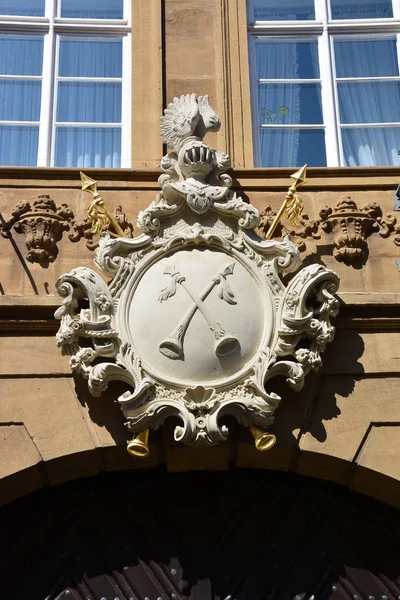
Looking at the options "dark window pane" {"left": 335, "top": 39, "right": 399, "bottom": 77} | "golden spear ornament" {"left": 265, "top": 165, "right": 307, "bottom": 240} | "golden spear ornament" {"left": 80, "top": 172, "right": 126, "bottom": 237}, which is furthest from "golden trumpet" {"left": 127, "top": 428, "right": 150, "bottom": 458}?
"dark window pane" {"left": 335, "top": 39, "right": 399, "bottom": 77}

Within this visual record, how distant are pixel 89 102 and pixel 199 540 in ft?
11.1

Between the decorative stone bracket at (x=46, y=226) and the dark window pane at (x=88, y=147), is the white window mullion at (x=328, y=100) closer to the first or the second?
the dark window pane at (x=88, y=147)

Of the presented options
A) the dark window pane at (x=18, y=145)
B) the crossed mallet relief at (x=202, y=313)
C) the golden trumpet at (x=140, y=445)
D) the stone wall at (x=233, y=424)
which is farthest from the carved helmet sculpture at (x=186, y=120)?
the golden trumpet at (x=140, y=445)

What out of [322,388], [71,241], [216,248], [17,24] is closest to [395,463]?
[322,388]

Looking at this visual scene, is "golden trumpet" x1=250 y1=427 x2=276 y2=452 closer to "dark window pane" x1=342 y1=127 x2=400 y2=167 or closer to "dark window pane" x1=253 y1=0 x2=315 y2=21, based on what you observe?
"dark window pane" x1=342 y1=127 x2=400 y2=167

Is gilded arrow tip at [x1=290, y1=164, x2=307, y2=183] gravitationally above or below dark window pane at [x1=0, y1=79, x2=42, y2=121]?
below

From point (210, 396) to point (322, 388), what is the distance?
0.77 metres

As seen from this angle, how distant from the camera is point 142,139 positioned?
8016mm

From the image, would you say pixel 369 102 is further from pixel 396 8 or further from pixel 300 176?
pixel 300 176

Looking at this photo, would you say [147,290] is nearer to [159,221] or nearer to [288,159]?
[159,221]

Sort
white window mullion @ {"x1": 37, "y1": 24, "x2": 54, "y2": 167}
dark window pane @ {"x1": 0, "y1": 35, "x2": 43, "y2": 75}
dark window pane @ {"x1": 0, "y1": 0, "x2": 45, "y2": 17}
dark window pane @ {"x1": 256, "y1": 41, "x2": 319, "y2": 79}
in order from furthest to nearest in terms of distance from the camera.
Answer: dark window pane @ {"x1": 0, "y1": 0, "x2": 45, "y2": 17}
dark window pane @ {"x1": 256, "y1": 41, "x2": 319, "y2": 79}
dark window pane @ {"x1": 0, "y1": 35, "x2": 43, "y2": 75}
white window mullion @ {"x1": 37, "y1": 24, "x2": 54, "y2": 167}

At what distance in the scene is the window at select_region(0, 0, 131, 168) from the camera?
27.0ft

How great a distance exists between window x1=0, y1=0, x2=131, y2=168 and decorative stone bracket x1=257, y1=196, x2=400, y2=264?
4.59ft

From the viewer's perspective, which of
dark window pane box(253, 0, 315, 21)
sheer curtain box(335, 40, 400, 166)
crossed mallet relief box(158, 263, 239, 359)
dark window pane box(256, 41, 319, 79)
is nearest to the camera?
crossed mallet relief box(158, 263, 239, 359)
